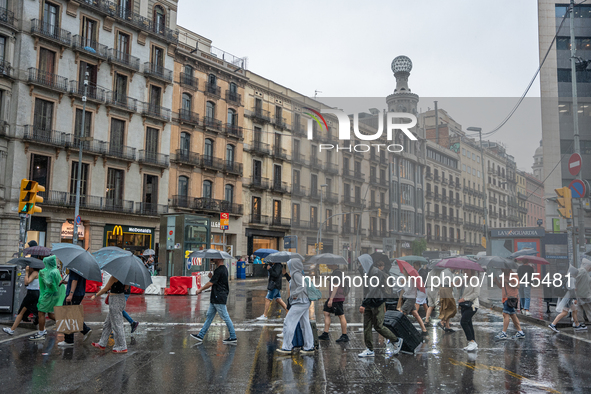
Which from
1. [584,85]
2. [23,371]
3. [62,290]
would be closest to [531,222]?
[584,85]

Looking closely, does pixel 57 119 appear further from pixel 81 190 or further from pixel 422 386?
pixel 422 386

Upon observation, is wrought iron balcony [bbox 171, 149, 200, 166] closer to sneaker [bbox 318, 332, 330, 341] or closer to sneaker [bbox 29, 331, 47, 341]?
sneaker [bbox 29, 331, 47, 341]

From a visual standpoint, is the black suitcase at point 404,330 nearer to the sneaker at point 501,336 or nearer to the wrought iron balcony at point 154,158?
the sneaker at point 501,336

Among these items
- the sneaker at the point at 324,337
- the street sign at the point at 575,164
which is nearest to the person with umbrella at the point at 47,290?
the sneaker at the point at 324,337

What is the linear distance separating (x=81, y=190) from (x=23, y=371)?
87.3 ft

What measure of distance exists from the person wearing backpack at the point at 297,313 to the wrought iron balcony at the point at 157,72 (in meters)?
30.4

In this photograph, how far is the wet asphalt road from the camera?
6.49 m

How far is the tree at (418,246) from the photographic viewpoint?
1355 cm

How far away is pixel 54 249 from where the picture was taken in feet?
29.3

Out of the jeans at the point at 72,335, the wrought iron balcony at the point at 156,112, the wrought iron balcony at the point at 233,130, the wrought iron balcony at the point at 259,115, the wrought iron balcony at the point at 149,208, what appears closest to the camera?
the jeans at the point at 72,335

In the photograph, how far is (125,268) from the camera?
8453mm

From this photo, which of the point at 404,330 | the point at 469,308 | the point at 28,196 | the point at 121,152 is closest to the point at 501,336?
the point at 469,308

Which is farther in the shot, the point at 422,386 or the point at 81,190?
the point at 81,190

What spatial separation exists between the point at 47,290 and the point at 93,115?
83.0 feet
